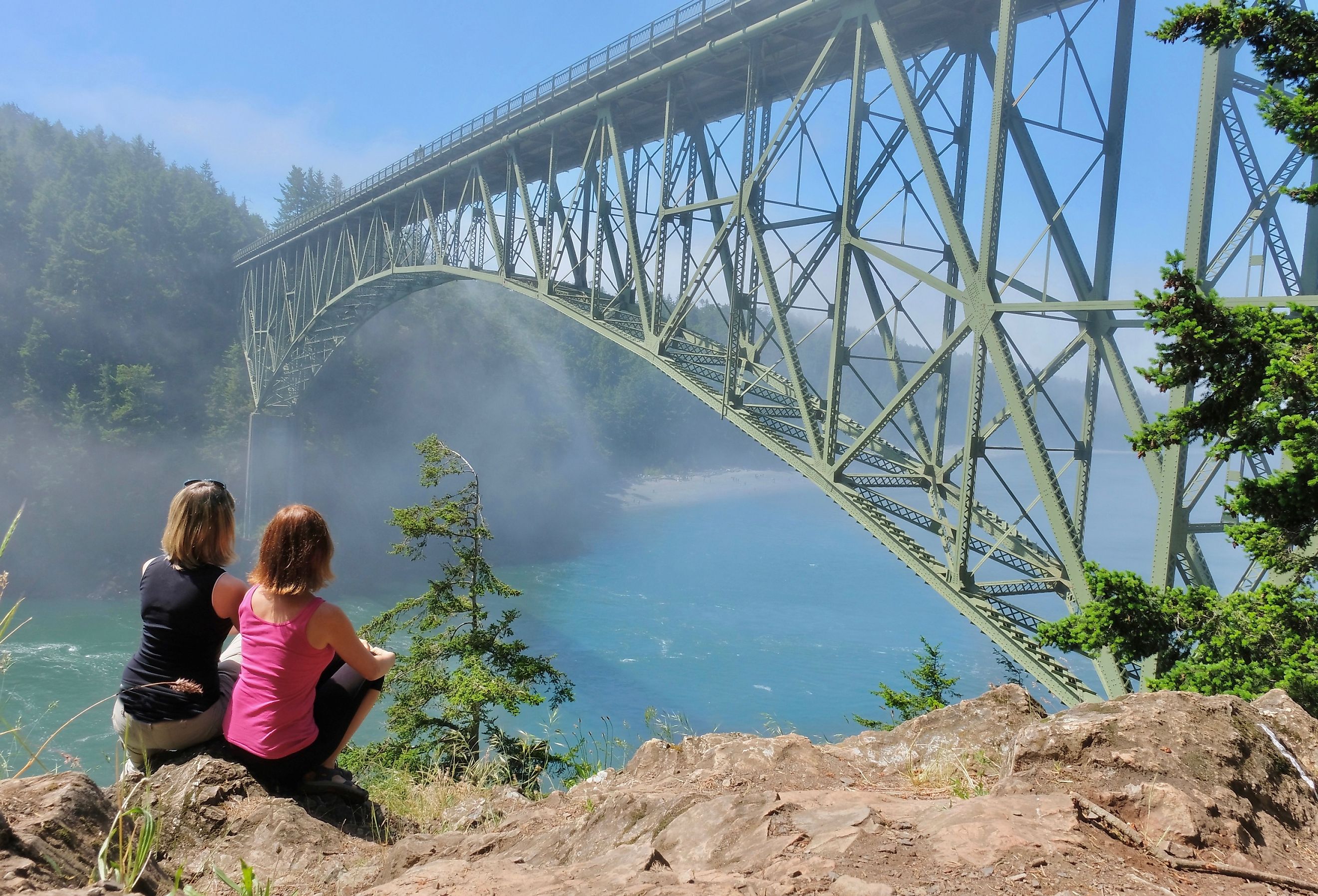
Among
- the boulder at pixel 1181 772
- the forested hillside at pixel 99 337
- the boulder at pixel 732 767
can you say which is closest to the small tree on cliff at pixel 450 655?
the boulder at pixel 732 767

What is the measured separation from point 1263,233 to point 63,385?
47794 millimetres

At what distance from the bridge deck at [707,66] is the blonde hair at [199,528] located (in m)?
8.45

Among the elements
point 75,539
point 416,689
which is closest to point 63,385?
point 75,539

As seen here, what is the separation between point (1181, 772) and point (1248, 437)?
2.04 m

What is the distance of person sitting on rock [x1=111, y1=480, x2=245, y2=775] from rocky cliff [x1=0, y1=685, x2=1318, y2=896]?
0.15m

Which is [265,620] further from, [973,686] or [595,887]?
[973,686]

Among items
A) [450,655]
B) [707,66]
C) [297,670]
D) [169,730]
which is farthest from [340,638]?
[707,66]

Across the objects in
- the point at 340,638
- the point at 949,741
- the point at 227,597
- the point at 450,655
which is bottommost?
the point at 450,655

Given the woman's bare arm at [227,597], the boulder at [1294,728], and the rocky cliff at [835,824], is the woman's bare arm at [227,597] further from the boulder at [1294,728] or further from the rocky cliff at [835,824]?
the boulder at [1294,728]

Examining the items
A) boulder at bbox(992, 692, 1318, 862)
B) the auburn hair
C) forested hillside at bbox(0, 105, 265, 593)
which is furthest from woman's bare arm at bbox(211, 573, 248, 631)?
forested hillside at bbox(0, 105, 265, 593)

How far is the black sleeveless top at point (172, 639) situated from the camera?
271 cm

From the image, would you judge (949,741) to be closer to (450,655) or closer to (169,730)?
(169,730)

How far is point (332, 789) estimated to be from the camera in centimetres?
289

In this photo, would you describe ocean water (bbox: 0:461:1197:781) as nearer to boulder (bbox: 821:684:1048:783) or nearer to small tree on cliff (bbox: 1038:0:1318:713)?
small tree on cliff (bbox: 1038:0:1318:713)
